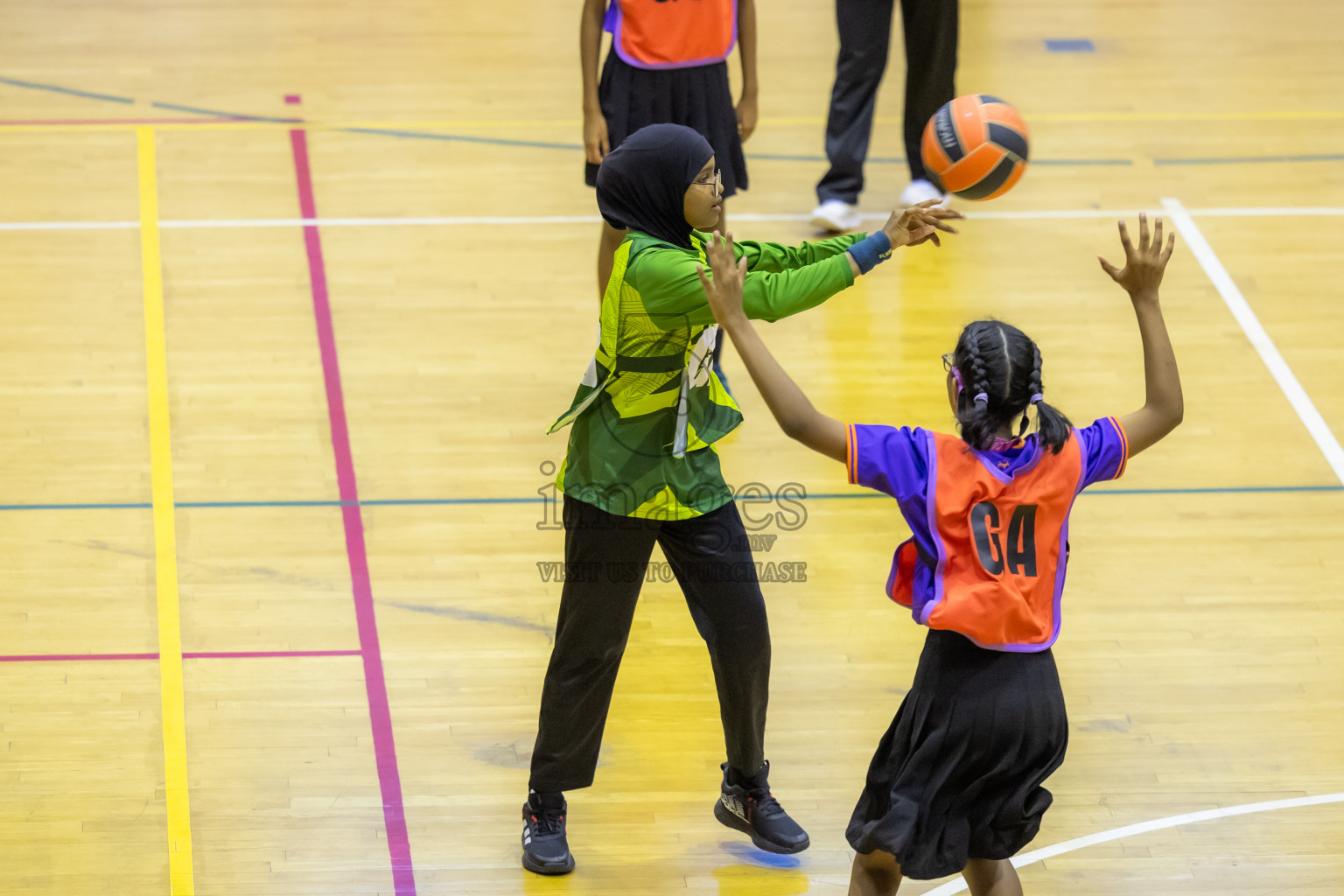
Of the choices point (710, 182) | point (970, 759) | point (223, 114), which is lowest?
point (970, 759)

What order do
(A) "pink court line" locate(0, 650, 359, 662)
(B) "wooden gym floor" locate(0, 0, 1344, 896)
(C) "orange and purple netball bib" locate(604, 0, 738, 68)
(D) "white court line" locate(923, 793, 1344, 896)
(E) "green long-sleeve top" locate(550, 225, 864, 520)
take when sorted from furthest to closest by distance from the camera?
(C) "orange and purple netball bib" locate(604, 0, 738, 68)
(A) "pink court line" locate(0, 650, 359, 662)
(B) "wooden gym floor" locate(0, 0, 1344, 896)
(D) "white court line" locate(923, 793, 1344, 896)
(E) "green long-sleeve top" locate(550, 225, 864, 520)

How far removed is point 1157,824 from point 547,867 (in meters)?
1.64

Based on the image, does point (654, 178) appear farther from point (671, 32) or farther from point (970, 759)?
point (671, 32)

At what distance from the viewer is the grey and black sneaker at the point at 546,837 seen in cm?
427

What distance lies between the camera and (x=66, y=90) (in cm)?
927

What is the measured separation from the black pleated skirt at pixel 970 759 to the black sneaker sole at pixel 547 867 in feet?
3.41

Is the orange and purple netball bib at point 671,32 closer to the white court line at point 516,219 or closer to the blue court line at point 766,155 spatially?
the white court line at point 516,219

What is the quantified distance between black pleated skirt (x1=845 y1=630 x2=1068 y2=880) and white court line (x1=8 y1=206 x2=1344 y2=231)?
4864 millimetres

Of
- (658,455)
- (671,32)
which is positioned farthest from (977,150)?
(671,32)

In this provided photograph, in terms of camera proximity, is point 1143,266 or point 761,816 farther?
point 761,816

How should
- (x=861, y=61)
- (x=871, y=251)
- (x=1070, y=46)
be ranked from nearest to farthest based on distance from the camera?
1. (x=871, y=251)
2. (x=861, y=61)
3. (x=1070, y=46)

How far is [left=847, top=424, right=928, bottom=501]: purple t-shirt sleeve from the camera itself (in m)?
3.34

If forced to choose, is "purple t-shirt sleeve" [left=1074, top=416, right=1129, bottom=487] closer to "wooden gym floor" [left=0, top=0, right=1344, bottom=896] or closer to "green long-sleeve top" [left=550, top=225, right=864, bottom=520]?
"green long-sleeve top" [left=550, top=225, right=864, bottom=520]

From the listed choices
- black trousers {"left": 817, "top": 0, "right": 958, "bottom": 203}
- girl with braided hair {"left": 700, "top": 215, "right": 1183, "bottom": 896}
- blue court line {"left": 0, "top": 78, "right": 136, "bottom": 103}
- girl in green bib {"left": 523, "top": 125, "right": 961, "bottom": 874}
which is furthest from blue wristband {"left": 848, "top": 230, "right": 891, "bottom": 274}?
blue court line {"left": 0, "top": 78, "right": 136, "bottom": 103}
